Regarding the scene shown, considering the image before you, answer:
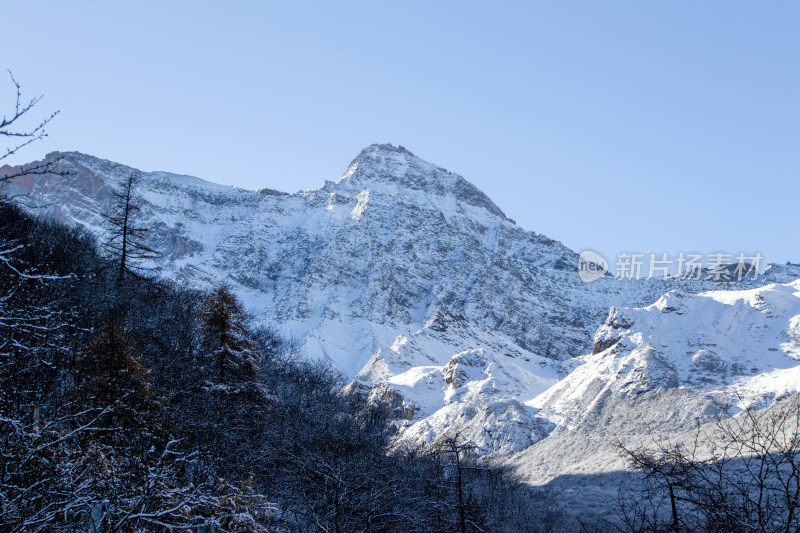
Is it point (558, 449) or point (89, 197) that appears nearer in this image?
point (558, 449)

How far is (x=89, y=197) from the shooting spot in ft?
622

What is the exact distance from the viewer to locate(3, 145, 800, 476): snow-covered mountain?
6900 centimetres

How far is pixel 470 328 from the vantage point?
14738cm

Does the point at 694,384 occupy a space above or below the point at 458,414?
above

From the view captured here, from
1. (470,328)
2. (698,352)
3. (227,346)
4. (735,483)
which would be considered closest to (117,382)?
(227,346)

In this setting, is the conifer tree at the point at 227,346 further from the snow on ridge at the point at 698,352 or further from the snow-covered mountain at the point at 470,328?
the snow on ridge at the point at 698,352

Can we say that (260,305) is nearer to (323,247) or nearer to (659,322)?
(323,247)

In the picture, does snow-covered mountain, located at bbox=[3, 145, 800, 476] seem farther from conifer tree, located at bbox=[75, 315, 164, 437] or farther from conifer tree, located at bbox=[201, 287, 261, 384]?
conifer tree, located at bbox=[75, 315, 164, 437]

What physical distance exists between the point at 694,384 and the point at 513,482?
22.0 m

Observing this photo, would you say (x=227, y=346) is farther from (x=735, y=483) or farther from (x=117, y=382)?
(x=735, y=483)

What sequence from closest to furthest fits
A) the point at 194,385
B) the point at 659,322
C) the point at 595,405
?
the point at 194,385
the point at 595,405
the point at 659,322

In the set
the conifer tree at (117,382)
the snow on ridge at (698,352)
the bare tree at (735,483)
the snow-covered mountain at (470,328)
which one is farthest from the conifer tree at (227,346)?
the snow on ridge at (698,352)

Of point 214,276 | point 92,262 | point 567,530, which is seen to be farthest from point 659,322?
point 214,276

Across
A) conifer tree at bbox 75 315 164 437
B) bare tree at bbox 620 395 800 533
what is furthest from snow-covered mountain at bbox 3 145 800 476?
conifer tree at bbox 75 315 164 437
